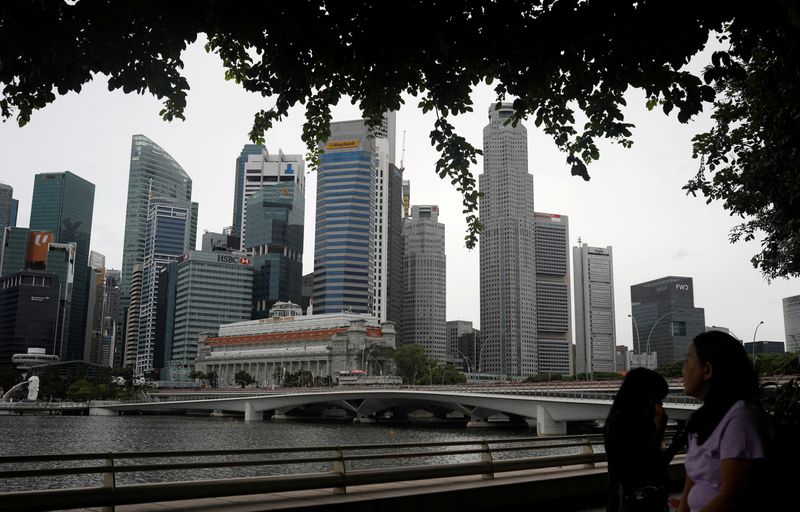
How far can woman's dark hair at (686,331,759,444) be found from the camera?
126 inches

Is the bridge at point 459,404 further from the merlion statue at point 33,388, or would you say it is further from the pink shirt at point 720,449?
the pink shirt at point 720,449

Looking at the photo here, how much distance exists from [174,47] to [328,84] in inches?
74.6

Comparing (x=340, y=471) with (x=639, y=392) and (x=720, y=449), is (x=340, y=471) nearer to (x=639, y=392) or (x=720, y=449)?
(x=639, y=392)

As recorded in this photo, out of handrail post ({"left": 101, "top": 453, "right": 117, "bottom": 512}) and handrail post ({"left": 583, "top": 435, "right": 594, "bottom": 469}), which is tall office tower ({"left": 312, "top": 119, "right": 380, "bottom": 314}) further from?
handrail post ({"left": 101, "top": 453, "right": 117, "bottom": 512})

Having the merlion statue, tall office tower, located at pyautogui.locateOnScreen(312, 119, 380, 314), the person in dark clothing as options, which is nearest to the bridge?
the merlion statue

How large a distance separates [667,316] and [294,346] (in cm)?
9061

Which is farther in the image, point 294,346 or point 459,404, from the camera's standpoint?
point 294,346

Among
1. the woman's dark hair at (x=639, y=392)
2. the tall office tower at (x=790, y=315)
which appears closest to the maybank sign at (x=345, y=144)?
the tall office tower at (x=790, y=315)

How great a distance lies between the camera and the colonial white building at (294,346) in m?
151

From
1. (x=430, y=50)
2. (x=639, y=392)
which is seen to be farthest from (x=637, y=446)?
(x=430, y=50)

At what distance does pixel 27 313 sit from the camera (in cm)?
18250

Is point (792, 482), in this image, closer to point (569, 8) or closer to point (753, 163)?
point (569, 8)

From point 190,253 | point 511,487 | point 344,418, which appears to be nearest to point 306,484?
point 511,487

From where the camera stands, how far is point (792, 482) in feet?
15.2
